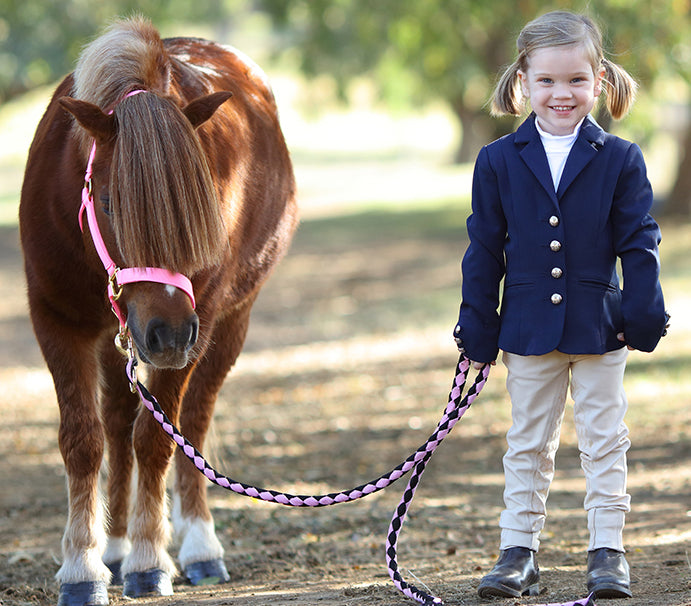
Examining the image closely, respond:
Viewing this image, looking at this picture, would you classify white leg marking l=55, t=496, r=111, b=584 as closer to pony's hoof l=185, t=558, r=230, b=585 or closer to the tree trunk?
pony's hoof l=185, t=558, r=230, b=585

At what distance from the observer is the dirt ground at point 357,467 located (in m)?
3.92

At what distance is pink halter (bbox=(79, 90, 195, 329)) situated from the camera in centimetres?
307

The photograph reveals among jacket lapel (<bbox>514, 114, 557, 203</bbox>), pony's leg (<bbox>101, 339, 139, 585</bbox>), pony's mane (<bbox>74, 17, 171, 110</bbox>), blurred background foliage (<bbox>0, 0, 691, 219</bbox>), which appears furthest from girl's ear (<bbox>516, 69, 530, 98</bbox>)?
blurred background foliage (<bbox>0, 0, 691, 219</bbox>)

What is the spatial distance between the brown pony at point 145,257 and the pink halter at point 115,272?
0.08ft

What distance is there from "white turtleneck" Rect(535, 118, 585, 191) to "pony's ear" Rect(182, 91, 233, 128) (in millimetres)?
1091

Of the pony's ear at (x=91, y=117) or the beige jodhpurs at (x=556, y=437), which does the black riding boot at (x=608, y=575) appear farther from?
the pony's ear at (x=91, y=117)

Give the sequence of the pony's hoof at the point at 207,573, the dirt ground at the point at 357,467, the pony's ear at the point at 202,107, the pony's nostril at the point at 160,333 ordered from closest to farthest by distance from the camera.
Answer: the pony's nostril at the point at 160,333 < the pony's ear at the point at 202,107 < the dirt ground at the point at 357,467 < the pony's hoof at the point at 207,573

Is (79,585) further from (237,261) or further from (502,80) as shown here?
(502,80)

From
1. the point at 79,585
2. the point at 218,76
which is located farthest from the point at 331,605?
the point at 218,76

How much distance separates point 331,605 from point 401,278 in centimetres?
1191

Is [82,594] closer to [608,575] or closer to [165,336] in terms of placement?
[165,336]

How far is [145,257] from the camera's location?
121 inches

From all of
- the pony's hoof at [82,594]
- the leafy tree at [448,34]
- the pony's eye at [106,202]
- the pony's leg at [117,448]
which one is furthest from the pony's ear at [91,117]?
the leafy tree at [448,34]

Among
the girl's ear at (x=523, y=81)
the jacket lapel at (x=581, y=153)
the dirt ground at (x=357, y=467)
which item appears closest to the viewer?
the jacket lapel at (x=581, y=153)
